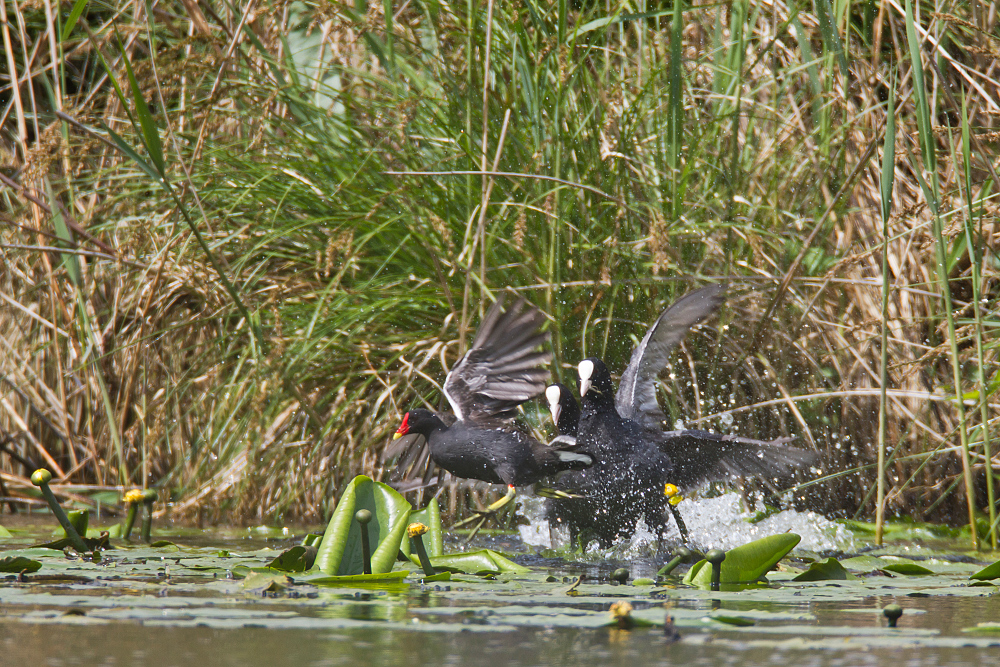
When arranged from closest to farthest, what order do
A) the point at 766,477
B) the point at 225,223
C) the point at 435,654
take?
the point at 435,654
the point at 766,477
the point at 225,223

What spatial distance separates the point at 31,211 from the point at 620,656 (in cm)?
375

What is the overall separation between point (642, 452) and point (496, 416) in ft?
1.51

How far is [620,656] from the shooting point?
1.26 metres

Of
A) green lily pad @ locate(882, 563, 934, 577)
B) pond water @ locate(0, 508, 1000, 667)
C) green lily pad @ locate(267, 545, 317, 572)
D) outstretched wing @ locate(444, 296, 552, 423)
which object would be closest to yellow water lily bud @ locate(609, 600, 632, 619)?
pond water @ locate(0, 508, 1000, 667)

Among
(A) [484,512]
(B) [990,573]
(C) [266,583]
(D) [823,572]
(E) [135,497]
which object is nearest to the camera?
(C) [266,583]

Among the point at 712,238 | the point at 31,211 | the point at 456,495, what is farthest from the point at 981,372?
the point at 31,211

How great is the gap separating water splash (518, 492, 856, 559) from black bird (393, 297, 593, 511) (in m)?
0.19

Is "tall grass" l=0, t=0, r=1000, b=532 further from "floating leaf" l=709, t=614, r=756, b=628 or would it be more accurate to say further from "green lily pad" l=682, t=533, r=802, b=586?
"floating leaf" l=709, t=614, r=756, b=628

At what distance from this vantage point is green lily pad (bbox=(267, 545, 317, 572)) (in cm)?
204

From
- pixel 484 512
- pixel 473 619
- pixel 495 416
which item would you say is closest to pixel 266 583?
pixel 473 619

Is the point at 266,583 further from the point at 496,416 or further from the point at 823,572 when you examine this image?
the point at 496,416

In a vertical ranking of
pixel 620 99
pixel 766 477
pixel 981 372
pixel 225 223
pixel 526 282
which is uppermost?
pixel 620 99

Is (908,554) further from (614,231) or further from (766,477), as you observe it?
(614,231)

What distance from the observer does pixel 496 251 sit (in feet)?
11.3
